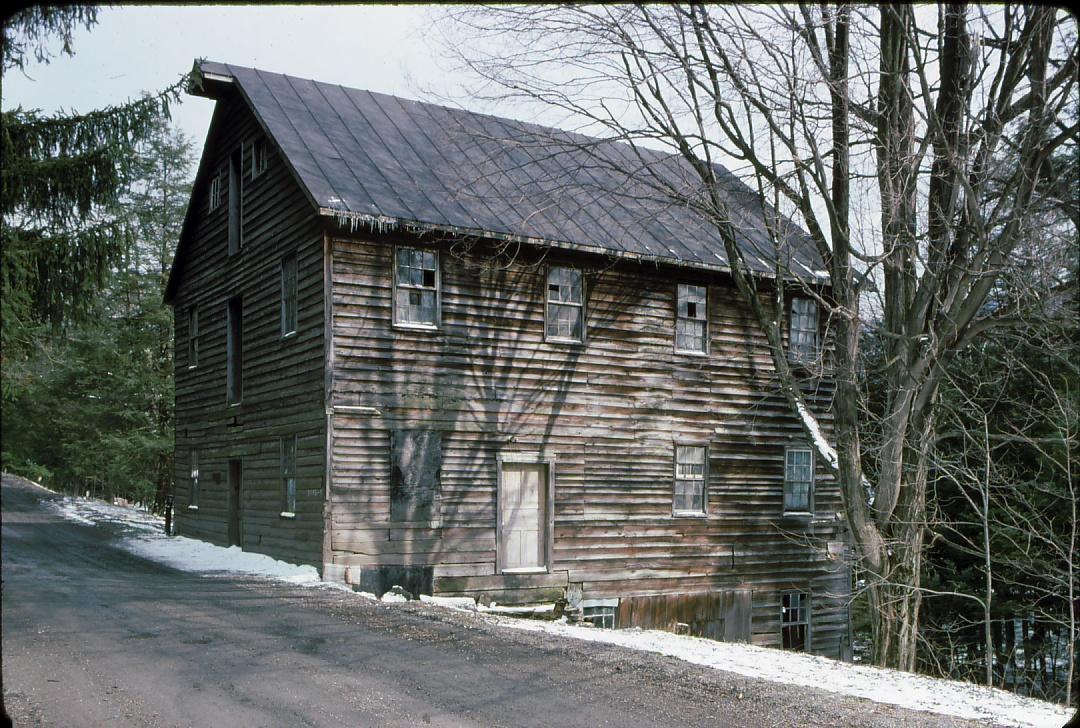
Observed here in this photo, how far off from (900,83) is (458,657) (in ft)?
31.5

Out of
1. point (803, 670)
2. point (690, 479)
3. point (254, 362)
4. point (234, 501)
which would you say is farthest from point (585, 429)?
point (803, 670)

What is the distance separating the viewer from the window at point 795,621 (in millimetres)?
20969

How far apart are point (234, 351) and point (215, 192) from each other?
370cm

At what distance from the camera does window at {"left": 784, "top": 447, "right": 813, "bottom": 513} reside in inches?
819

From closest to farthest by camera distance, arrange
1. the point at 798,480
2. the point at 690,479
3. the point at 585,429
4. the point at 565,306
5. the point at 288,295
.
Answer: the point at 288,295 → the point at 585,429 → the point at 565,306 → the point at 690,479 → the point at 798,480

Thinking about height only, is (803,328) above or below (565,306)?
below

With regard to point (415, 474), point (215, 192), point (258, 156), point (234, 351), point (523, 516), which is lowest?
point (523, 516)

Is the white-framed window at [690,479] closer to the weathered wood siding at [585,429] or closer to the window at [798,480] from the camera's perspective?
the weathered wood siding at [585,429]

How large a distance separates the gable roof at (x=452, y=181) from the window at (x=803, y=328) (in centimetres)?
85

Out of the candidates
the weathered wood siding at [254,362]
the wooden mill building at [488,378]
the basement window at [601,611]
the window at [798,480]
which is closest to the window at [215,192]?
the wooden mill building at [488,378]

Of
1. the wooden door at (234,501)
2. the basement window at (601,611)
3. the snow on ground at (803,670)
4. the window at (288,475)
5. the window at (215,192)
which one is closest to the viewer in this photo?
the snow on ground at (803,670)

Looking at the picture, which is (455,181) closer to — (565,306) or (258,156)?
(565,306)

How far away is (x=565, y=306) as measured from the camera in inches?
722

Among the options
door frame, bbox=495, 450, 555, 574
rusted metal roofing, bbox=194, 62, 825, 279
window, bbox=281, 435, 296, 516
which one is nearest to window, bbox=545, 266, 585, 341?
rusted metal roofing, bbox=194, 62, 825, 279
